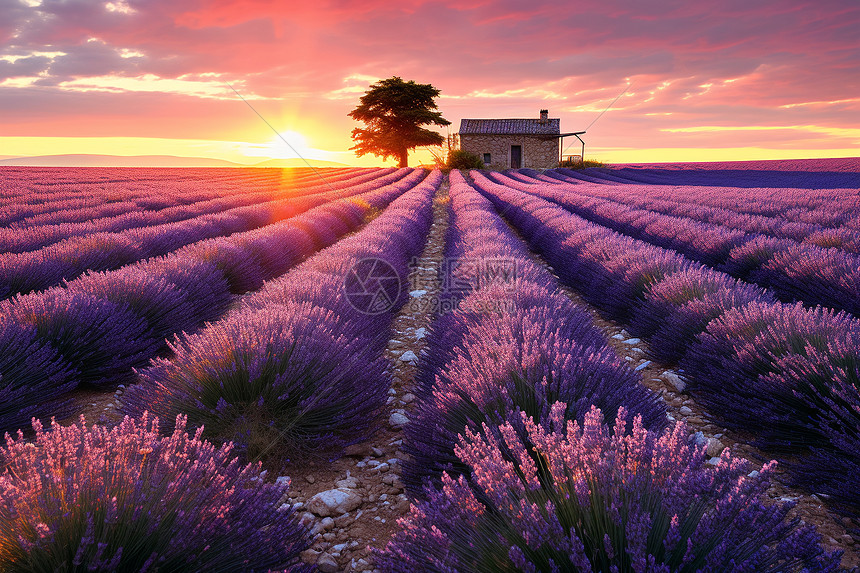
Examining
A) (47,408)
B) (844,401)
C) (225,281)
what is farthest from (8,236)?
(844,401)

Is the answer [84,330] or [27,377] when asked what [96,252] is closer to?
[84,330]

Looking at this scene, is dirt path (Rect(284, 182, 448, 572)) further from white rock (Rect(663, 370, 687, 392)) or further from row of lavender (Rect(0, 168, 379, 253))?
row of lavender (Rect(0, 168, 379, 253))

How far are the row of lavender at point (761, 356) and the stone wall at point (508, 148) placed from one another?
3353cm

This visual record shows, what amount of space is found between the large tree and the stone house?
2391mm

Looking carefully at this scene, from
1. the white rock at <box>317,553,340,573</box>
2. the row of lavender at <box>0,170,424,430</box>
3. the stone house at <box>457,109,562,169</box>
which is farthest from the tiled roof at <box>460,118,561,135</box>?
the white rock at <box>317,553,340,573</box>

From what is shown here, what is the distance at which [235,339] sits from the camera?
240cm

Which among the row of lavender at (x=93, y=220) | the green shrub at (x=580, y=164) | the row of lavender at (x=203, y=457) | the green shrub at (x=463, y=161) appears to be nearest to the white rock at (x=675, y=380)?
the row of lavender at (x=203, y=457)

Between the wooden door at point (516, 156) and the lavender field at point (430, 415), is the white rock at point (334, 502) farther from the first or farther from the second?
the wooden door at point (516, 156)

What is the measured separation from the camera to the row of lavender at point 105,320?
8.63ft

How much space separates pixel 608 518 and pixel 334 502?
1.22 metres

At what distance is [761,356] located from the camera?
2.55 m

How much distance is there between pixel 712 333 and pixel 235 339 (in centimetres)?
291

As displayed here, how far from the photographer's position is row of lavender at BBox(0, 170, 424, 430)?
8.63 feet

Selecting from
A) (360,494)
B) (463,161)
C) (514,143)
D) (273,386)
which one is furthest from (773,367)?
(514,143)
